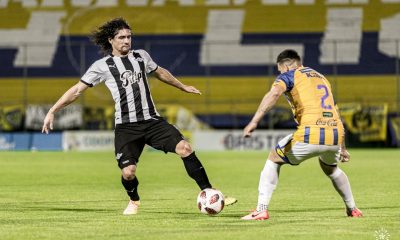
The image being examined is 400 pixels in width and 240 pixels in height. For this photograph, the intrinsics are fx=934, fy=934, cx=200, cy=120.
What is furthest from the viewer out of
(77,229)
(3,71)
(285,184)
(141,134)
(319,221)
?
(3,71)

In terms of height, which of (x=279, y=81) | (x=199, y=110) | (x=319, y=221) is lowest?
(x=199, y=110)

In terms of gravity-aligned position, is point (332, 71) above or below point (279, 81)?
below

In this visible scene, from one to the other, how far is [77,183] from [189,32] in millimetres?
23951

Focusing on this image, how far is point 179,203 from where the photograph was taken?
12.8m

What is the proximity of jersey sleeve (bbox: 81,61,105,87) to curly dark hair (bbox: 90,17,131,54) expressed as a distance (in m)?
0.36

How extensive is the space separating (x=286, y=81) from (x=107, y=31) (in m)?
2.37

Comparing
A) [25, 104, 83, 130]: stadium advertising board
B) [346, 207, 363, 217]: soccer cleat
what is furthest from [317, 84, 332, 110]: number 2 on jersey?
[25, 104, 83, 130]: stadium advertising board

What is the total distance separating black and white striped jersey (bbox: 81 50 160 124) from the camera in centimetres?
1078

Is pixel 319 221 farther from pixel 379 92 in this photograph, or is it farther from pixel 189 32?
pixel 189 32

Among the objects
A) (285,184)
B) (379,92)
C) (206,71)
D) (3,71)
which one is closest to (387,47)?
(379,92)

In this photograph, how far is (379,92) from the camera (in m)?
37.6

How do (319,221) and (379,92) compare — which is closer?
(319,221)

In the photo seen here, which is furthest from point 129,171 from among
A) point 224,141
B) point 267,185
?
point 224,141

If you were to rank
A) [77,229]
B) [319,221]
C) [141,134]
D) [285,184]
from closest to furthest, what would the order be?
[77,229] < [319,221] < [141,134] < [285,184]
